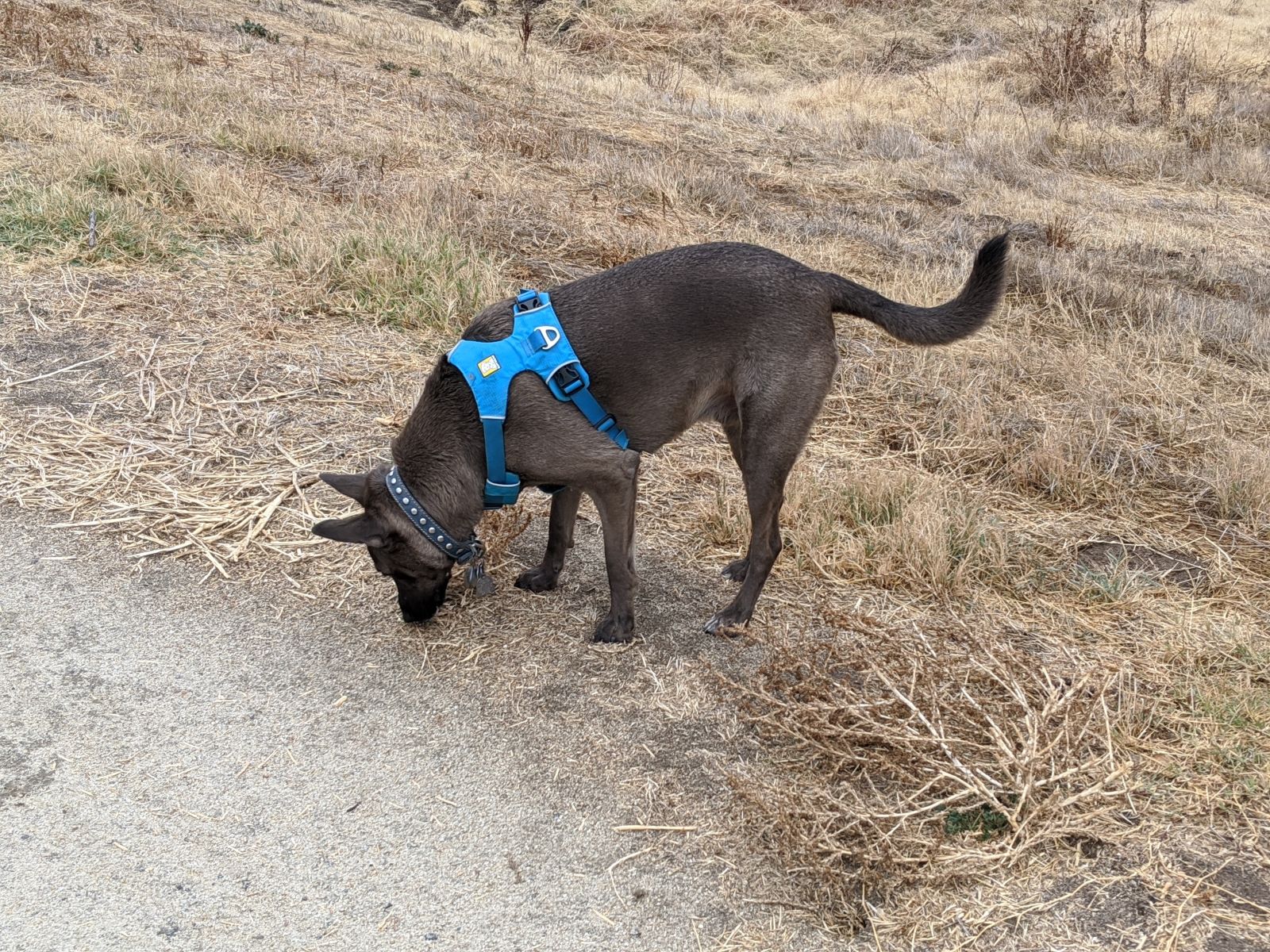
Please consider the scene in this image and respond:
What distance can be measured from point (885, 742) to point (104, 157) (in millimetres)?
7161

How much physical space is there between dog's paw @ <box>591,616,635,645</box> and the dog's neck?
703 mm

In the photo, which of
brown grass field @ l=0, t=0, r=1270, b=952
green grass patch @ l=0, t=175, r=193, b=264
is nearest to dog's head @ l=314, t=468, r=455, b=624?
brown grass field @ l=0, t=0, r=1270, b=952

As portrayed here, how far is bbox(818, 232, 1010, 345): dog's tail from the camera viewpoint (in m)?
4.34

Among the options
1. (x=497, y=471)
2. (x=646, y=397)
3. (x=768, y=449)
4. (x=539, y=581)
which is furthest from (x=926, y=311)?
(x=539, y=581)

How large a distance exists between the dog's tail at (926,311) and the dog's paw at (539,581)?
166 cm

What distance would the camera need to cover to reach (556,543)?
15.0 feet

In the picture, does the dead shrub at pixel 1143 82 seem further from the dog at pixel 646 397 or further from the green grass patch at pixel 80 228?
the green grass patch at pixel 80 228

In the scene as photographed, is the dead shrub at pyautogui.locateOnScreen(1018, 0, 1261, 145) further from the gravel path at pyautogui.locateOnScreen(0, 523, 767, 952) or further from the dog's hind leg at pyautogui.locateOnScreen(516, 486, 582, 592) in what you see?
the gravel path at pyautogui.locateOnScreen(0, 523, 767, 952)

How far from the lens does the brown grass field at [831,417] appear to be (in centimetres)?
329

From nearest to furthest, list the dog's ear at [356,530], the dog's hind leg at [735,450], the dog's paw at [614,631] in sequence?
1. the dog's ear at [356,530]
2. the dog's paw at [614,631]
3. the dog's hind leg at [735,450]

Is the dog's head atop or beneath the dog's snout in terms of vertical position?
atop

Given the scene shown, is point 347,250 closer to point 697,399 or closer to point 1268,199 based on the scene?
point 697,399

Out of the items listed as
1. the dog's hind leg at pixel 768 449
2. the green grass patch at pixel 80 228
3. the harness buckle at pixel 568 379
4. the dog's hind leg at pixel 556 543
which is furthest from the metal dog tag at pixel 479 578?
the green grass patch at pixel 80 228

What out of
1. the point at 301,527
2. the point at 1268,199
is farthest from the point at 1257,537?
the point at 1268,199
